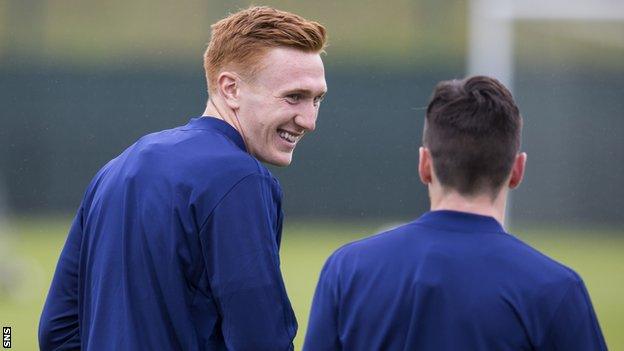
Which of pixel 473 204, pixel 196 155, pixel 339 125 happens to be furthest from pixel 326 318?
pixel 339 125

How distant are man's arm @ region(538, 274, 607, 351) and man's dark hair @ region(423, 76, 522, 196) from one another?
21 centimetres

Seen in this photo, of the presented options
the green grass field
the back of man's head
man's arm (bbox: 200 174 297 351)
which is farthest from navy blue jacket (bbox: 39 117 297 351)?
the green grass field

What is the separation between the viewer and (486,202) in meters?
1.69

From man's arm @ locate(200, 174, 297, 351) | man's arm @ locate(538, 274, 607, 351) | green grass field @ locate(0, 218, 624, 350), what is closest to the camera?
man's arm @ locate(538, 274, 607, 351)

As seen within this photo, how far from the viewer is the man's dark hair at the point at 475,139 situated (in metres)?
1.70

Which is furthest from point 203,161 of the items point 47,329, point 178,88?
point 178,88

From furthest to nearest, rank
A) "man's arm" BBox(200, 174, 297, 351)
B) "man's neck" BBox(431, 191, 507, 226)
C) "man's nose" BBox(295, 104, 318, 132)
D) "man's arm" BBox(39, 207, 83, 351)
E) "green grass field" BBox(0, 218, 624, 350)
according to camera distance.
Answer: "green grass field" BBox(0, 218, 624, 350) → "man's nose" BBox(295, 104, 318, 132) → "man's arm" BBox(39, 207, 83, 351) → "man's arm" BBox(200, 174, 297, 351) → "man's neck" BBox(431, 191, 507, 226)

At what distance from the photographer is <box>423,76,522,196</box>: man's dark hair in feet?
5.57

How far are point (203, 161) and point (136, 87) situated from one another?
28.6 ft

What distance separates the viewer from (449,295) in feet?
5.34

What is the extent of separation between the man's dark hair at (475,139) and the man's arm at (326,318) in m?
0.24

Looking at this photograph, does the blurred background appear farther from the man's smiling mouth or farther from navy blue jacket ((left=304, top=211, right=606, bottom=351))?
navy blue jacket ((left=304, top=211, right=606, bottom=351))

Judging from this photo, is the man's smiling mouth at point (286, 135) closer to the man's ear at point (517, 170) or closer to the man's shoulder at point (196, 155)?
the man's shoulder at point (196, 155)

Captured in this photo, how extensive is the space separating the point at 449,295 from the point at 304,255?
1024cm
